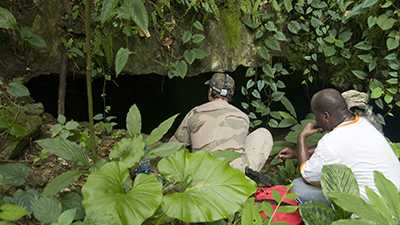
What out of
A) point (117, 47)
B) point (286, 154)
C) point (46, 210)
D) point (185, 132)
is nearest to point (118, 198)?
point (46, 210)

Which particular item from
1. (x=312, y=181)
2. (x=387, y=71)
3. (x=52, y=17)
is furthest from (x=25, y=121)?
(x=387, y=71)

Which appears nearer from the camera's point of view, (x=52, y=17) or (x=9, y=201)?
(x=9, y=201)

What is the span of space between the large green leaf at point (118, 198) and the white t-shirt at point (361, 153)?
1388mm

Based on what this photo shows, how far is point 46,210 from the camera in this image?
2037 mm

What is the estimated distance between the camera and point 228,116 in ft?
12.7

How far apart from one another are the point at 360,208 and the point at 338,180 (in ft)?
2.02

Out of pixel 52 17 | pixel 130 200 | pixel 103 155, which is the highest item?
pixel 52 17

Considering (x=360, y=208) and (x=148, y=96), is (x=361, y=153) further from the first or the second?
(x=148, y=96)

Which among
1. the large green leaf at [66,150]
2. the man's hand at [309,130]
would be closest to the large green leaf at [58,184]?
the large green leaf at [66,150]

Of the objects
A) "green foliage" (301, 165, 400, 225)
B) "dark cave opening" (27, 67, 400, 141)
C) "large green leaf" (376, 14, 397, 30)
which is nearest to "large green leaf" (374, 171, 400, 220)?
"green foliage" (301, 165, 400, 225)

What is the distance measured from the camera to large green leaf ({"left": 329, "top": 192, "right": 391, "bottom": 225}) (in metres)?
2.06

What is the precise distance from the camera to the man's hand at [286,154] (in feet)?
13.8

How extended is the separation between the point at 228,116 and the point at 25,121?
1.53 m

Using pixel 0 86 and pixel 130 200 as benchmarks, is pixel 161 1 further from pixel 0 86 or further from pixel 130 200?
pixel 130 200
